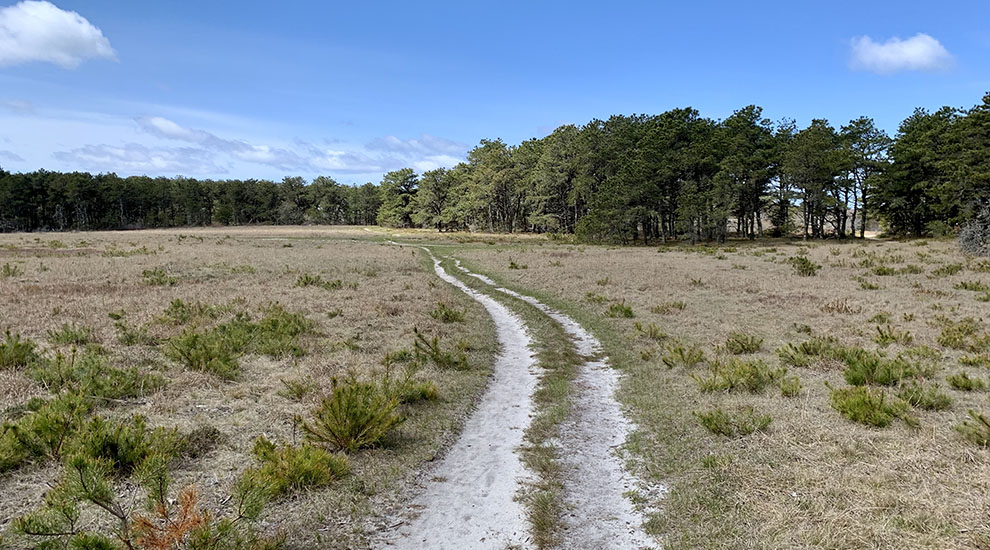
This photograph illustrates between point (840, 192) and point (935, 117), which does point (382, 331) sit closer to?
point (840, 192)

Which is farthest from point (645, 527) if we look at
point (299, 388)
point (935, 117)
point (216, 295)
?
point (935, 117)

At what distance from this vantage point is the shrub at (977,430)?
709cm

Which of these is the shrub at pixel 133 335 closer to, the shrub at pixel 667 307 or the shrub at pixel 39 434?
the shrub at pixel 39 434

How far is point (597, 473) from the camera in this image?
25.1ft

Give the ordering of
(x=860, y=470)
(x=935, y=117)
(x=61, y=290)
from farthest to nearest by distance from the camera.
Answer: (x=935, y=117) → (x=61, y=290) → (x=860, y=470)

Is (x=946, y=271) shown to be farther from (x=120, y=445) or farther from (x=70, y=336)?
(x=70, y=336)

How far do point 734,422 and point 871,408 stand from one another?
7.35 ft

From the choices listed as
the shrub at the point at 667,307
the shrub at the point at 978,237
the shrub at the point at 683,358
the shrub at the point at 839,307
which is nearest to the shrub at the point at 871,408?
the shrub at the point at 683,358

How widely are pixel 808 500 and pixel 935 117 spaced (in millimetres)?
81667

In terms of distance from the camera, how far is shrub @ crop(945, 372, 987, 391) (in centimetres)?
980

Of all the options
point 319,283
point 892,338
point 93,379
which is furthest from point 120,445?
point 319,283

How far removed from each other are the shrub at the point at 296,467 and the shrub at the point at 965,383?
11.8 m

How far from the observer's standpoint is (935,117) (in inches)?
2512

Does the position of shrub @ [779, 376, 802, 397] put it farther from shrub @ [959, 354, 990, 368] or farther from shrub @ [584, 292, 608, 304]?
shrub @ [584, 292, 608, 304]
